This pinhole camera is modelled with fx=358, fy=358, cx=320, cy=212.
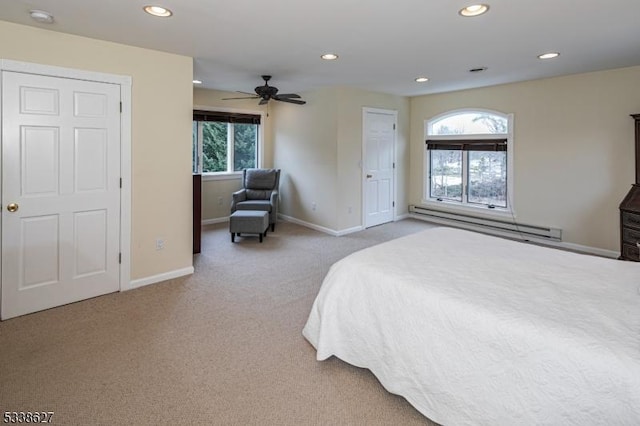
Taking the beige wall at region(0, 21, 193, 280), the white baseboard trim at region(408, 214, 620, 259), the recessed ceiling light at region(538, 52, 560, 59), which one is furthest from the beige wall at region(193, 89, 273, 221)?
the recessed ceiling light at region(538, 52, 560, 59)

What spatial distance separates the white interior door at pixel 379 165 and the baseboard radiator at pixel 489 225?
704 millimetres

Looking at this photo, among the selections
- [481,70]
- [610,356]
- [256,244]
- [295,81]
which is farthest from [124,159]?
[481,70]

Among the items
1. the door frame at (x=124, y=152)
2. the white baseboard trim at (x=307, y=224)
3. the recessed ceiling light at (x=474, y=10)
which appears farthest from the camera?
the white baseboard trim at (x=307, y=224)

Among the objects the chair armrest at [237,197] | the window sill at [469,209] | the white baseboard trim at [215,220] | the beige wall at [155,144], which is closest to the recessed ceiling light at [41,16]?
the beige wall at [155,144]

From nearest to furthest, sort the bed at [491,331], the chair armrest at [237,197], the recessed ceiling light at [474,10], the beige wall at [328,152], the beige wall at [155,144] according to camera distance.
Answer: the bed at [491,331] → the recessed ceiling light at [474,10] → the beige wall at [155,144] → the beige wall at [328,152] → the chair armrest at [237,197]

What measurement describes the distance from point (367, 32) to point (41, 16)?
253 centimetres

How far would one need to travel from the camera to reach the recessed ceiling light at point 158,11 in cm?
256

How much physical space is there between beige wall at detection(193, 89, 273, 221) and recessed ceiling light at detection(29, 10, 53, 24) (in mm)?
3474

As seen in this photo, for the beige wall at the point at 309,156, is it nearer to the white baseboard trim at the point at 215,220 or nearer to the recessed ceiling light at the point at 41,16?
the white baseboard trim at the point at 215,220

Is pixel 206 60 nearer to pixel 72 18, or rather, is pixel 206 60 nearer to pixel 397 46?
pixel 72 18

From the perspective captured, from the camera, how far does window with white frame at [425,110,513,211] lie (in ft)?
18.7

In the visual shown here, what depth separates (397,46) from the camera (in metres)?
3.47

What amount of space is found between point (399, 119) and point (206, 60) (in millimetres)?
3967

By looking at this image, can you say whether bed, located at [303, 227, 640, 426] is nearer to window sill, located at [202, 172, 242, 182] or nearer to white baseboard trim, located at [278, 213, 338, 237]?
white baseboard trim, located at [278, 213, 338, 237]
